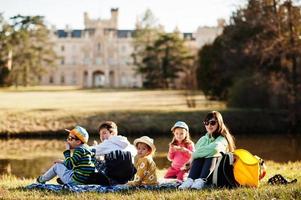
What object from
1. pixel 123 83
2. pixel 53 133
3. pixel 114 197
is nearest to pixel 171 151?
pixel 114 197

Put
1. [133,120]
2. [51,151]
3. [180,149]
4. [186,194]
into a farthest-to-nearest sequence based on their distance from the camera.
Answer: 1. [133,120]
2. [51,151]
3. [180,149]
4. [186,194]

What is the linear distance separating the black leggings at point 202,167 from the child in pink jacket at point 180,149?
0.76 meters

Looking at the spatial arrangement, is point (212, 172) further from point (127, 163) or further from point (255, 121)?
point (255, 121)

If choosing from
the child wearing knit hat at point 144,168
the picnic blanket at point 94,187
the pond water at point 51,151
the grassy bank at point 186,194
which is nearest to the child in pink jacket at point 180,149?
the child wearing knit hat at point 144,168

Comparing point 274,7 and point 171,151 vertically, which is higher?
point 274,7

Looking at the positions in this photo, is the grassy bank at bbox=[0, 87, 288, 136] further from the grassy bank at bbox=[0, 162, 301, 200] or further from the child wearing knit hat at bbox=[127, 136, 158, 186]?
the grassy bank at bbox=[0, 162, 301, 200]

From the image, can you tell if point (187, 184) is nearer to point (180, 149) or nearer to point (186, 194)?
point (186, 194)

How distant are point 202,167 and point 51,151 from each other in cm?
934

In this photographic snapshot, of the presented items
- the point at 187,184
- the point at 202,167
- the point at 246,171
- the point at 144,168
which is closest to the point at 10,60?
the point at 144,168

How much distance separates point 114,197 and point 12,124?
14712 millimetres

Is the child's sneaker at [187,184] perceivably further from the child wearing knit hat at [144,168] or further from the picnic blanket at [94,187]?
the child wearing knit hat at [144,168]

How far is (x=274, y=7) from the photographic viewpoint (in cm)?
2069

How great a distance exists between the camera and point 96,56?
7681cm

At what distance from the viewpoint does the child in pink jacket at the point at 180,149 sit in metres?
6.95
